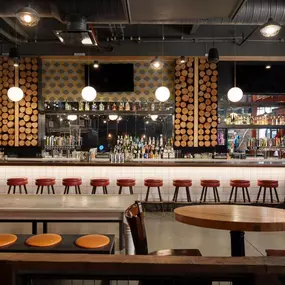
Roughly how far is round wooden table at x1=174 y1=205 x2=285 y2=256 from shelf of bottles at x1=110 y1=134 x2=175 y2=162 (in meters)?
5.74

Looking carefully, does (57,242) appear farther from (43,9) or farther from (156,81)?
(156,81)

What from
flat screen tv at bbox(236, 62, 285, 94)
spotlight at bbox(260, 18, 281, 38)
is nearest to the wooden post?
flat screen tv at bbox(236, 62, 285, 94)

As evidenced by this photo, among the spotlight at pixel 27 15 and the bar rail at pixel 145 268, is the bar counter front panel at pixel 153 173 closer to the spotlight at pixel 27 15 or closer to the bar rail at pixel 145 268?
the spotlight at pixel 27 15

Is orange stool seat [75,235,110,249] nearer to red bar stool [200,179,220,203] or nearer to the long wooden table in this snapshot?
the long wooden table

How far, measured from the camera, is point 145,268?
1.22 metres

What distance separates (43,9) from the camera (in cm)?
471

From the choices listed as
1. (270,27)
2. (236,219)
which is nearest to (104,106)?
(270,27)

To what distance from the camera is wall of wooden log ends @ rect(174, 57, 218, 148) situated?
9.03 metres

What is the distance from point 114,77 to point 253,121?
438cm

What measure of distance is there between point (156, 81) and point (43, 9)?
5033 mm

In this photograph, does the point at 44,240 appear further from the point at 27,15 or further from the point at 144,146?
the point at 144,146

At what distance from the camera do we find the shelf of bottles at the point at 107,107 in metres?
9.11

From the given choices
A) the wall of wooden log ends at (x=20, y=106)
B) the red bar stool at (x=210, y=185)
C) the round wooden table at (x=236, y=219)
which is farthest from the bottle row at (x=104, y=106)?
the round wooden table at (x=236, y=219)

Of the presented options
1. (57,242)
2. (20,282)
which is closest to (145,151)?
Answer: (57,242)
